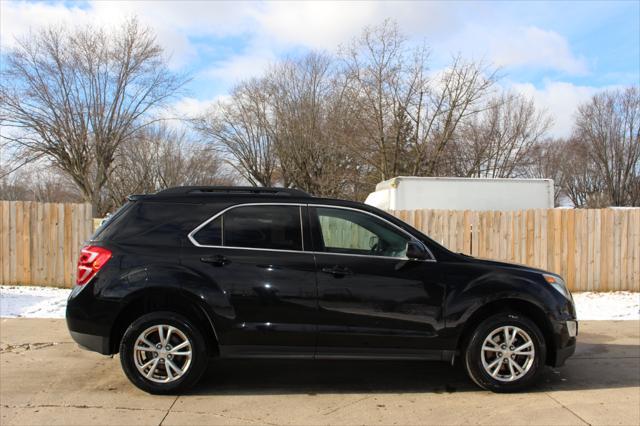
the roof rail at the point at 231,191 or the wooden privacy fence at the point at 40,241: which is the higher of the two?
the roof rail at the point at 231,191

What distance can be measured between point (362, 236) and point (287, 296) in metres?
0.95

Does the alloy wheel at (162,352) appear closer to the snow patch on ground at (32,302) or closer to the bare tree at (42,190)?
the snow patch on ground at (32,302)

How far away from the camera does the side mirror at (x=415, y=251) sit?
15.6 ft

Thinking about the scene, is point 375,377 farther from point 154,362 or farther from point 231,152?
point 231,152

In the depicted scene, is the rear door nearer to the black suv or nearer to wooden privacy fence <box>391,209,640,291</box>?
the black suv

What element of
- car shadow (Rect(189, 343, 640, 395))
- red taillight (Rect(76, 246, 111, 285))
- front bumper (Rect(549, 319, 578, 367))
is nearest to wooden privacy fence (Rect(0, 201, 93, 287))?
car shadow (Rect(189, 343, 640, 395))

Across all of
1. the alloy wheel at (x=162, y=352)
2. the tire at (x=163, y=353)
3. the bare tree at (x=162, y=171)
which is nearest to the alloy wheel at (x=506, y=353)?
the tire at (x=163, y=353)

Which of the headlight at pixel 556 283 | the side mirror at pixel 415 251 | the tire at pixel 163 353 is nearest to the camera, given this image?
the tire at pixel 163 353

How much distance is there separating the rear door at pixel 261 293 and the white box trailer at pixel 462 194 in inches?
331

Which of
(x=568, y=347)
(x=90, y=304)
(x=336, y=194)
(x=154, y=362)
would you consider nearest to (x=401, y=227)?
(x=568, y=347)

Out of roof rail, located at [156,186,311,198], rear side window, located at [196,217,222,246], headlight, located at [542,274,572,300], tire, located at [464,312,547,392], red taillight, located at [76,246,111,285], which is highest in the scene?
roof rail, located at [156,186,311,198]

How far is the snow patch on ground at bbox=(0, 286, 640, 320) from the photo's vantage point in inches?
328

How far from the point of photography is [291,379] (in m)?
5.25

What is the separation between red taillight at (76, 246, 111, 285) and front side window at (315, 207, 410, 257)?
1.96m
